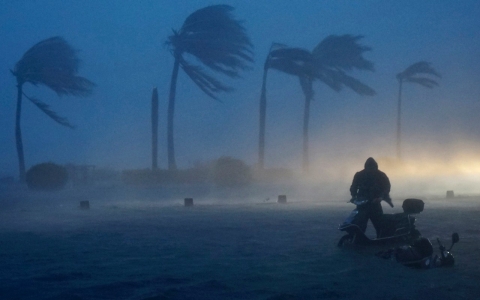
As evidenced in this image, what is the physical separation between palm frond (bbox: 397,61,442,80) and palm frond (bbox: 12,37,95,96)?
25.4 metres

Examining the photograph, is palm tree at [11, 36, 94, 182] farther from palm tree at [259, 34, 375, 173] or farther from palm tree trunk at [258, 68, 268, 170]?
palm tree at [259, 34, 375, 173]

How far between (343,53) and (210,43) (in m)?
10.1

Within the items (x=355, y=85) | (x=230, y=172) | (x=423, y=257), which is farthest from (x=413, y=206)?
(x=355, y=85)

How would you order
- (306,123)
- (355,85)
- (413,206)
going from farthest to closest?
(306,123) → (355,85) → (413,206)

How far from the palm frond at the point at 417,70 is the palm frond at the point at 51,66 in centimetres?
2542

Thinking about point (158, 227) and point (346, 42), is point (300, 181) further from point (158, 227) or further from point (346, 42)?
point (158, 227)

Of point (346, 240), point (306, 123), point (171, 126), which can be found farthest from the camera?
point (306, 123)

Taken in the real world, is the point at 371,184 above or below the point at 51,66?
below

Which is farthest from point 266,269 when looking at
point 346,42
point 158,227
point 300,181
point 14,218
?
point 346,42

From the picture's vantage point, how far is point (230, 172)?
3045 cm

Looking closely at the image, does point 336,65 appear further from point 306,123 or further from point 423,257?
point 423,257

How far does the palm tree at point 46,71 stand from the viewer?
1217 inches

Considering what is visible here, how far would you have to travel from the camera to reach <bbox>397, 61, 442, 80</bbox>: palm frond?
4475 centimetres

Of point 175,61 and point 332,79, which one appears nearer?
point 175,61
